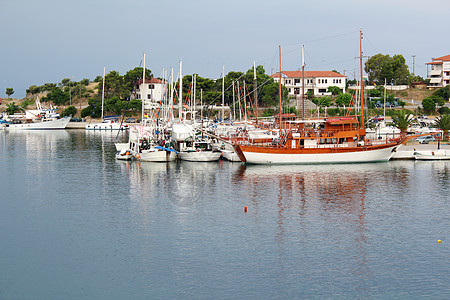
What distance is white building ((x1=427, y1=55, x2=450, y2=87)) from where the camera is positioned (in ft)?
511

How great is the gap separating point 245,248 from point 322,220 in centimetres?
953

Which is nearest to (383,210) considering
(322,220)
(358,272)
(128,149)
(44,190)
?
(322,220)

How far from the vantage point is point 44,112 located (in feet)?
517

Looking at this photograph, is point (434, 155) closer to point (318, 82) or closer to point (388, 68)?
point (318, 82)

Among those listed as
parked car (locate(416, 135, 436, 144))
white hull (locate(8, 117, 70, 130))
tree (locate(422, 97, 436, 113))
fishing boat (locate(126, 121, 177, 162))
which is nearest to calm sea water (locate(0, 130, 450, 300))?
fishing boat (locate(126, 121, 177, 162))

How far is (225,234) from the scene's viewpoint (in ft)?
126

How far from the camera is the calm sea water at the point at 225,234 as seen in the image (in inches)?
1176

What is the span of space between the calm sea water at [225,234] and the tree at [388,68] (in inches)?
3891

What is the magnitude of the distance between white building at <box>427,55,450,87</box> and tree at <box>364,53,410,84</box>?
8436mm

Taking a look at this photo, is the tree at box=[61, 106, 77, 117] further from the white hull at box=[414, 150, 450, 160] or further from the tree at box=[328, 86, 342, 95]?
the white hull at box=[414, 150, 450, 160]

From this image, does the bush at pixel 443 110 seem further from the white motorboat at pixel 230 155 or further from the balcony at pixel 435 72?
the white motorboat at pixel 230 155

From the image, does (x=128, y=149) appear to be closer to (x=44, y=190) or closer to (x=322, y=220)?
(x=44, y=190)

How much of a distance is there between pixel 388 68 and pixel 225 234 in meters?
133

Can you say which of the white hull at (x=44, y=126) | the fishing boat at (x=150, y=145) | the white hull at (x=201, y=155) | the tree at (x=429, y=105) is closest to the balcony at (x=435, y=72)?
the tree at (x=429, y=105)
